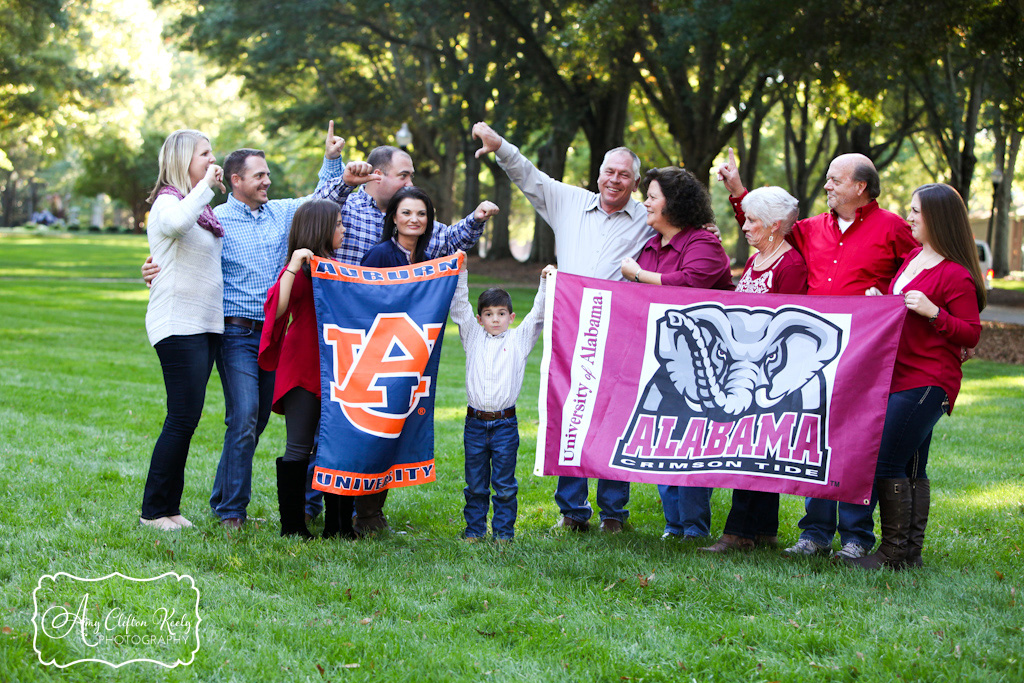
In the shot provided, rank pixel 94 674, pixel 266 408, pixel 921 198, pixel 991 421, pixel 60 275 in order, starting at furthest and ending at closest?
1. pixel 60 275
2. pixel 991 421
3. pixel 266 408
4. pixel 921 198
5. pixel 94 674

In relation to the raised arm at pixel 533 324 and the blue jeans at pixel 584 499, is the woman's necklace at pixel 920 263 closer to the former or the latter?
the raised arm at pixel 533 324

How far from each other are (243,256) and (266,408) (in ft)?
3.37

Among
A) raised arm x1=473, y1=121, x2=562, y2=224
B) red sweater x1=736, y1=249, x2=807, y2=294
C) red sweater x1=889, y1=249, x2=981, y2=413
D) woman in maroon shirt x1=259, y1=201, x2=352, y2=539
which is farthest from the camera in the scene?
raised arm x1=473, y1=121, x2=562, y2=224

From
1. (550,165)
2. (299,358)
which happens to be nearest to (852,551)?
(299,358)

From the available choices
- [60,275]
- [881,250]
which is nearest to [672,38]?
[881,250]

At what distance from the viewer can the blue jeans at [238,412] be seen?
224 inches

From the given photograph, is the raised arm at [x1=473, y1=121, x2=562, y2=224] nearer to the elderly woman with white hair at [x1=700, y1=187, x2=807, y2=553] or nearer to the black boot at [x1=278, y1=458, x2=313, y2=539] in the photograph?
the elderly woman with white hair at [x1=700, y1=187, x2=807, y2=553]

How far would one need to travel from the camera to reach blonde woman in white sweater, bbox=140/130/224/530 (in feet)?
17.7

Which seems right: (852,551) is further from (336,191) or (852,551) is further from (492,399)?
(336,191)

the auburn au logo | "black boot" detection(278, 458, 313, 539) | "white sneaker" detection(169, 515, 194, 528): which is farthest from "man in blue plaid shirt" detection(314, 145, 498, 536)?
"white sneaker" detection(169, 515, 194, 528)

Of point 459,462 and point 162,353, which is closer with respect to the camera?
point 162,353

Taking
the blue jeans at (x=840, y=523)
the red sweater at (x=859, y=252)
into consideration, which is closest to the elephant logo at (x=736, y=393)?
the red sweater at (x=859, y=252)

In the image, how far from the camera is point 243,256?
19.0 ft

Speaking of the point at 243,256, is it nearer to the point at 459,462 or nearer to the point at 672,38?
the point at 459,462
